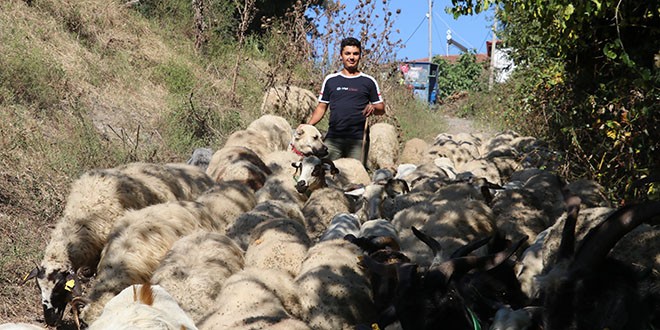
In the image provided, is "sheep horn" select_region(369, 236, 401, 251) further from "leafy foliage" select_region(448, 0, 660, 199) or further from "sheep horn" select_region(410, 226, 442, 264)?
"leafy foliage" select_region(448, 0, 660, 199)

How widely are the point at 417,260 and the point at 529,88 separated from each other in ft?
20.5

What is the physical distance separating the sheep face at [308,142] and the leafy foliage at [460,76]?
29.1 metres

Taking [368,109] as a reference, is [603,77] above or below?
above

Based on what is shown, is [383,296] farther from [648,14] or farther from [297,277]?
[648,14]

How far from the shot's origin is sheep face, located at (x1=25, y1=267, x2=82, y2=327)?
17.1ft

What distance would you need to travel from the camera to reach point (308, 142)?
915cm

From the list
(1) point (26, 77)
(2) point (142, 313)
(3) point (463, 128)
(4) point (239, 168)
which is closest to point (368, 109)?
(4) point (239, 168)

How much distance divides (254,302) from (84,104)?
899cm

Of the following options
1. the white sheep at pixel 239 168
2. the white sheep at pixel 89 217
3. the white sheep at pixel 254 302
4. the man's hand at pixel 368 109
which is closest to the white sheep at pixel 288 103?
the white sheep at pixel 239 168

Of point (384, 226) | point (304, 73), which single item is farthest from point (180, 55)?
point (384, 226)

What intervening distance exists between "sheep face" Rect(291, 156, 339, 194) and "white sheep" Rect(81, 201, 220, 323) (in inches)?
77.9

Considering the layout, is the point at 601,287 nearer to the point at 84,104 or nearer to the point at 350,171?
the point at 350,171

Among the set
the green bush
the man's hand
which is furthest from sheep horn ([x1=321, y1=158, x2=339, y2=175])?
the green bush

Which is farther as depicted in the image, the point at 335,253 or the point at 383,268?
the point at 335,253
